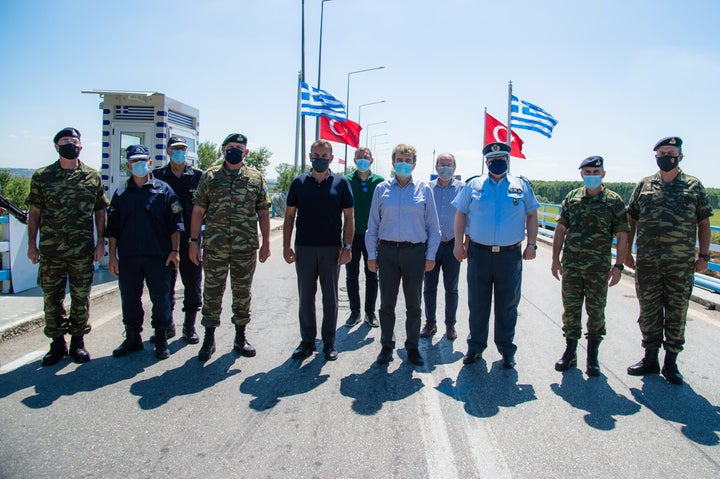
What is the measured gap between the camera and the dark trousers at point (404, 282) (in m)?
4.83

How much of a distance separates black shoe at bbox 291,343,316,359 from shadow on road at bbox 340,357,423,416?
2.08ft

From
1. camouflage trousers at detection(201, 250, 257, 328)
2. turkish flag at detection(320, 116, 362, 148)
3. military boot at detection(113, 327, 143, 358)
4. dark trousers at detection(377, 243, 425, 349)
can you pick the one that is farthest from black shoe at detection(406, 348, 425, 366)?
turkish flag at detection(320, 116, 362, 148)

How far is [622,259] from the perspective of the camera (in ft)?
15.6

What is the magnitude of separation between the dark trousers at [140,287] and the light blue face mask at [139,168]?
771 millimetres

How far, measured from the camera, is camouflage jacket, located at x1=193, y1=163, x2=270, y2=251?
481 centimetres

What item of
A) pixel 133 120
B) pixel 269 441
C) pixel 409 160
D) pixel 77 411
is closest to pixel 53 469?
pixel 77 411

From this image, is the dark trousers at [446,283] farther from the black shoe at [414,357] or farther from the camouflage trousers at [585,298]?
the camouflage trousers at [585,298]

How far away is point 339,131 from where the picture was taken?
1719 centimetres

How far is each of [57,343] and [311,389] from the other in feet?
7.80

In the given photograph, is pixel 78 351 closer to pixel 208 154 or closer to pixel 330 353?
pixel 330 353

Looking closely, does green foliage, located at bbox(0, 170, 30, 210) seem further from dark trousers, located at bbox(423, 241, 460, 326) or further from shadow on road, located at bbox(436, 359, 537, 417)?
shadow on road, located at bbox(436, 359, 537, 417)

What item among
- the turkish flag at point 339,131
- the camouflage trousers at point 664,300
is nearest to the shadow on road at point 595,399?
the camouflage trousers at point 664,300

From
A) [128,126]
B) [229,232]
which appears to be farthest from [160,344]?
[128,126]

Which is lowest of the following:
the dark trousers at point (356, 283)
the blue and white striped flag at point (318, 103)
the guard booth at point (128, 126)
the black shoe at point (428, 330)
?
the black shoe at point (428, 330)
